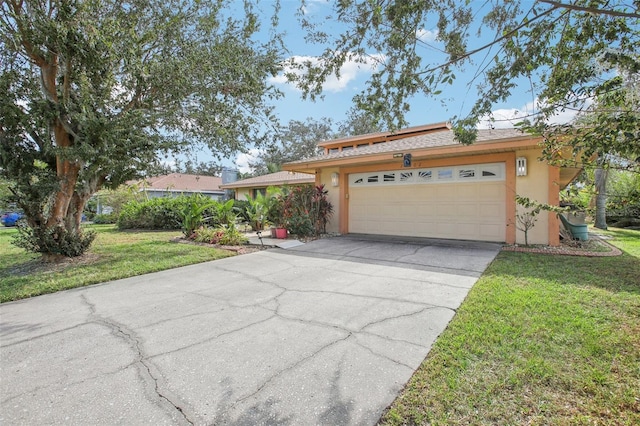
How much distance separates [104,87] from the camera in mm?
6500

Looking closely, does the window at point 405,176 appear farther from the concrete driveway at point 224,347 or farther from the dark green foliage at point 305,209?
the concrete driveway at point 224,347

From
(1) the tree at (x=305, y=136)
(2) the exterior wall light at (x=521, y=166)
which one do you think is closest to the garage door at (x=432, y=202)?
Result: (2) the exterior wall light at (x=521, y=166)

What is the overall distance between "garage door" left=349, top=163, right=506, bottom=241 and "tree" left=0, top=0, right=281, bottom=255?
5299 mm

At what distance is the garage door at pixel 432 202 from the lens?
9.32 metres

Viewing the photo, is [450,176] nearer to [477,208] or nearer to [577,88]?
[477,208]

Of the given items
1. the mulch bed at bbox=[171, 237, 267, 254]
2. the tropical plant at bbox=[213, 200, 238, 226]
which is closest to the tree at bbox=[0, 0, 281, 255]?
the mulch bed at bbox=[171, 237, 267, 254]

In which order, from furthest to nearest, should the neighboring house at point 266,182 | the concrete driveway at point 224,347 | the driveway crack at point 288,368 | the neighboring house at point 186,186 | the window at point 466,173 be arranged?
1. the neighboring house at point 186,186
2. the neighboring house at point 266,182
3. the window at point 466,173
4. the driveway crack at point 288,368
5. the concrete driveway at point 224,347

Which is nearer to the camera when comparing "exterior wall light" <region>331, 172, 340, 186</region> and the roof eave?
the roof eave

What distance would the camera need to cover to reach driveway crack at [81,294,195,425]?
228 centimetres

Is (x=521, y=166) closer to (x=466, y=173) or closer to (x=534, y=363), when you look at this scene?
(x=466, y=173)

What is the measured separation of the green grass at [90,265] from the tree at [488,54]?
513 cm

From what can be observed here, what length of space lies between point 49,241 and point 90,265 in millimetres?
1130

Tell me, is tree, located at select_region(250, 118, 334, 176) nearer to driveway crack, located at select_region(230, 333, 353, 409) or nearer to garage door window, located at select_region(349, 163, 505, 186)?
garage door window, located at select_region(349, 163, 505, 186)

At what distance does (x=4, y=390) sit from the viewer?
8.17 ft
